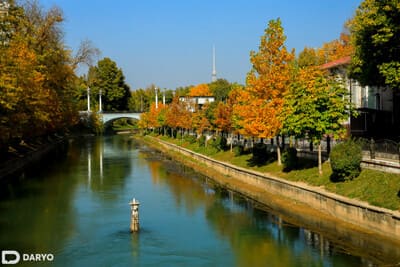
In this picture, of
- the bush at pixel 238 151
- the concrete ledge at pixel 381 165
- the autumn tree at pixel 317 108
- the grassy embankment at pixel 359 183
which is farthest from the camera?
the bush at pixel 238 151

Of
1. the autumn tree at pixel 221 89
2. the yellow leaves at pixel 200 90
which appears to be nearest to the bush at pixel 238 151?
the autumn tree at pixel 221 89

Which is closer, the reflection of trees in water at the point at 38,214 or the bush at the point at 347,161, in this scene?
the reflection of trees in water at the point at 38,214

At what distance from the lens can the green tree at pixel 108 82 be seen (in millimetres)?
115750

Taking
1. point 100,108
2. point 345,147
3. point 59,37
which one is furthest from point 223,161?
point 100,108

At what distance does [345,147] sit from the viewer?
2283cm

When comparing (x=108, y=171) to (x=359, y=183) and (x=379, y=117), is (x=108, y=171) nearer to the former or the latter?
(x=379, y=117)

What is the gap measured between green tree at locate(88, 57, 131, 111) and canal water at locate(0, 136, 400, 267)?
271 feet

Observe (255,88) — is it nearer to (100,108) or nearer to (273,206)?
(273,206)

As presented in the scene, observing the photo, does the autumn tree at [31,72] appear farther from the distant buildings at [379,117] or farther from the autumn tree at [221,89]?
the autumn tree at [221,89]

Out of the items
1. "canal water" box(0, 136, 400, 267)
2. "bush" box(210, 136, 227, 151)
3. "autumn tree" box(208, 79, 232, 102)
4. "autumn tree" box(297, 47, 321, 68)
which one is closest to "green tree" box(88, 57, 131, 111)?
"autumn tree" box(208, 79, 232, 102)

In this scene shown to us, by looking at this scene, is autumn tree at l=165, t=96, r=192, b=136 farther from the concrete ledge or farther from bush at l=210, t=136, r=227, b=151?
the concrete ledge

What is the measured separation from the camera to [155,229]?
20859 millimetres

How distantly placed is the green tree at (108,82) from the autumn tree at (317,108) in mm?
92843

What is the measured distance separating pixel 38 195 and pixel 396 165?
20758mm
